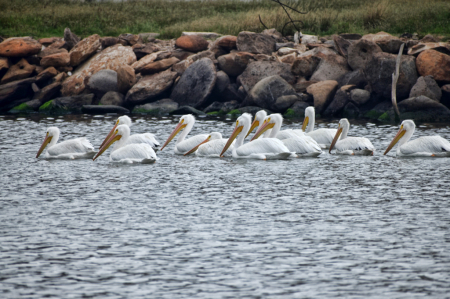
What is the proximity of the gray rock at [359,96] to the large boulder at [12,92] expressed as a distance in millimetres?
12889

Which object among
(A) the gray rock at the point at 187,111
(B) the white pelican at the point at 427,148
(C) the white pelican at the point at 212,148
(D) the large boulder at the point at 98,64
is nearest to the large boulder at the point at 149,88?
(A) the gray rock at the point at 187,111

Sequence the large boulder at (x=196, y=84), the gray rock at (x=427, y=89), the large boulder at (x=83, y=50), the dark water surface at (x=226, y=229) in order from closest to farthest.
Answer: the dark water surface at (x=226, y=229)
the gray rock at (x=427, y=89)
the large boulder at (x=196, y=84)
the large boulder at (x=83, y=50)

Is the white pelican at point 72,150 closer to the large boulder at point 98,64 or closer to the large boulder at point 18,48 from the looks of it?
the large boulder at point 98,64

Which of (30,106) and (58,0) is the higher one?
(58,0)

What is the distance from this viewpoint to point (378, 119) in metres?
19.7

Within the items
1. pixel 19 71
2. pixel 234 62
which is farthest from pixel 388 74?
pixel 19 71

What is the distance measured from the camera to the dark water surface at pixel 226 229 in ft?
17.5

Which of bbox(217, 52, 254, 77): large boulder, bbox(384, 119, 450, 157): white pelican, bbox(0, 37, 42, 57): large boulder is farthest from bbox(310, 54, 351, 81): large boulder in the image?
bbox(0, 37, 42, 57): large boulder

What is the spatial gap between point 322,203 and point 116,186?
326 centimetres

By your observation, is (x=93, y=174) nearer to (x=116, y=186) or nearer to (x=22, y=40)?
(x=116, y=186)

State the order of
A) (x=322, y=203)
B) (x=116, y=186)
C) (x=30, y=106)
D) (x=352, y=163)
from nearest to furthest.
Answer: (x=322, y=203), (x=116, y=186), (x=352, y=163), (x=30, y=106)

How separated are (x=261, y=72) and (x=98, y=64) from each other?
23.0 feet

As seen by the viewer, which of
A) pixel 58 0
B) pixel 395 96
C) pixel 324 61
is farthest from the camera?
pixel 58 0

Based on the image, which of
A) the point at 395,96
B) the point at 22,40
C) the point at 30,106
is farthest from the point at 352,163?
the point at 22,40
